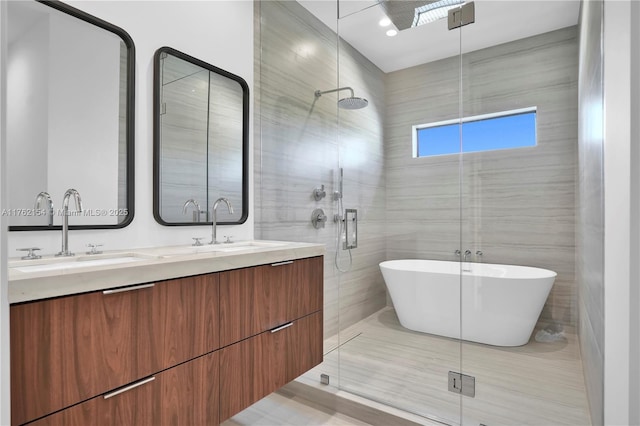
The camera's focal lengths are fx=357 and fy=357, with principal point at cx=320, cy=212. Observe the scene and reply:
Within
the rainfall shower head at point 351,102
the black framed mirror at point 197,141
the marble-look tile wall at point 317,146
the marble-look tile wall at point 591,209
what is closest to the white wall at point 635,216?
the marble-look tile wall at point 591,209

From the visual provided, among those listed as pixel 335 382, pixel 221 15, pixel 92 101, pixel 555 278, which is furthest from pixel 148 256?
pixel 555 278

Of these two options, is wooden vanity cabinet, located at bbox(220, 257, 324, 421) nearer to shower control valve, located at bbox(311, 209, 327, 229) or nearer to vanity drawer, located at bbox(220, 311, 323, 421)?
vanity drawer, located at bbox(220, 311, 323, 421)

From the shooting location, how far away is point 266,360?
5.59 feet

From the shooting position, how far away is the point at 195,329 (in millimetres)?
1383

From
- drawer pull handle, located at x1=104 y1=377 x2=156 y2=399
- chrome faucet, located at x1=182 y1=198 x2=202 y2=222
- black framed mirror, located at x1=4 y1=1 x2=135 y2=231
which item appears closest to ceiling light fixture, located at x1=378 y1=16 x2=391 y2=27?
black framed mirror, located at x1=4 y1=1 x2=135 y2=231

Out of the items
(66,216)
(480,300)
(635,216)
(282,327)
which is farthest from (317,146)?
(635,216)

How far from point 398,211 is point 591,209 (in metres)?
0.93

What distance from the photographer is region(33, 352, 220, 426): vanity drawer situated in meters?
1.08

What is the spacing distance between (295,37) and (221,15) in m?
0.54

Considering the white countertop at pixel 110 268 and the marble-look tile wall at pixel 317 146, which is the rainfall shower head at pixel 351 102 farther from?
the white countertop at pixel 110 268

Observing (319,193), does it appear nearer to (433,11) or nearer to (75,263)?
(433,11)

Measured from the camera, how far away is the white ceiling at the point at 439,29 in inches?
70.6

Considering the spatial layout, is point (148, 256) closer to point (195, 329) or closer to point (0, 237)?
point (195, 329)

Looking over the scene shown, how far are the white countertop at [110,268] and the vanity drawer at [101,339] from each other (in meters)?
0.03
